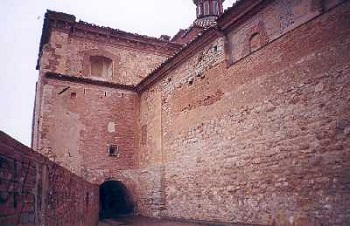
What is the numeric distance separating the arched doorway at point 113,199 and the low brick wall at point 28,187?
10330 mm

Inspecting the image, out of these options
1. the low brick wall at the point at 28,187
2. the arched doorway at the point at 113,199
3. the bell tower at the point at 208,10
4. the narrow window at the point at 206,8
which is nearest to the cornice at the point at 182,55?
the arched doorway at the point at 113,199

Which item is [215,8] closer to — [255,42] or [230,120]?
[255,42]

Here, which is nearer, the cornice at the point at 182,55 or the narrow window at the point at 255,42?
the narrow window at the point at 255,42

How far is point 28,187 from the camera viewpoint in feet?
8.64

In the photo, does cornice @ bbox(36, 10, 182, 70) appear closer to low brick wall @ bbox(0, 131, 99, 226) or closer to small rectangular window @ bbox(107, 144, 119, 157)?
small rectangular window @ bbox(107, 144, 119, 157)

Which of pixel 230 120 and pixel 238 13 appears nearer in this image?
pixel 230 120

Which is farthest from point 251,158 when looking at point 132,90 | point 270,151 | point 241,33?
point 132,90

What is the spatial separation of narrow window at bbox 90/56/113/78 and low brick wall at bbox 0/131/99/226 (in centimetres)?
1245

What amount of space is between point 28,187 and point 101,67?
14322mm

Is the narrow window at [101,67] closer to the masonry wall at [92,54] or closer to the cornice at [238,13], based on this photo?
the masonry wall at [92,54]

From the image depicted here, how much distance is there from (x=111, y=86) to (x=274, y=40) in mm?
8634

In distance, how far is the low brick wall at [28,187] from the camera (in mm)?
2084

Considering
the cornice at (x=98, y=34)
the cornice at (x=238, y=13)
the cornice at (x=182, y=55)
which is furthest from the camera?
the cornice at (x=98, y=34)

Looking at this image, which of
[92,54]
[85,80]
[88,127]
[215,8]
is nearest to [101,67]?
[92,54]
